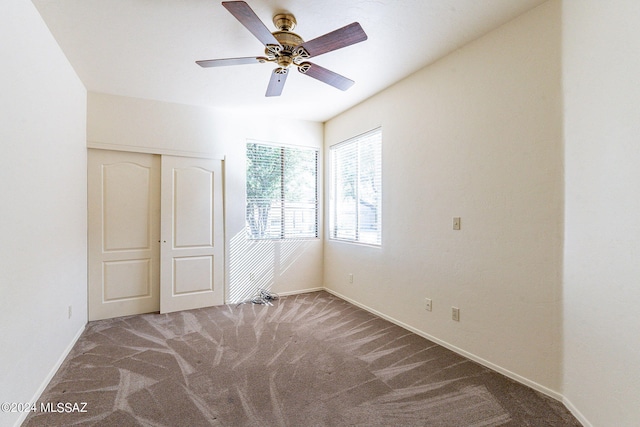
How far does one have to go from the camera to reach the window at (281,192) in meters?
4.41

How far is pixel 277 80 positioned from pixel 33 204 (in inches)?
78.6

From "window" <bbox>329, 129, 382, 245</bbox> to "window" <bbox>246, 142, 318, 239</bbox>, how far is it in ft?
1.22

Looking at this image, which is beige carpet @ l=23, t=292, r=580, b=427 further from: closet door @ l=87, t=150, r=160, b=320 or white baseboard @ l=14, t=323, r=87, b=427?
closet door @ l=87, t=150, r=160, b=320

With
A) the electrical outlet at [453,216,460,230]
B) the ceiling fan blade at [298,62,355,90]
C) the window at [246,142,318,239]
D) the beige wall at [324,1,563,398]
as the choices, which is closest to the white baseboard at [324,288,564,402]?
the beige wall at [324,1,563,398]

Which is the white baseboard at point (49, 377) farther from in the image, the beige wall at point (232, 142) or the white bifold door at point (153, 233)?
the beige wall at point (232, 142)

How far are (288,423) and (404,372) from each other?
1.03 metres

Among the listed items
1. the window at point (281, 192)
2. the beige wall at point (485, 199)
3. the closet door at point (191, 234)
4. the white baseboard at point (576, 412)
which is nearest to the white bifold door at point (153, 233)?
the closet door at point (191, 234)

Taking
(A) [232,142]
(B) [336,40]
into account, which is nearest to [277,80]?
(B) [336,40]

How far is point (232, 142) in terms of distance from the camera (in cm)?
422

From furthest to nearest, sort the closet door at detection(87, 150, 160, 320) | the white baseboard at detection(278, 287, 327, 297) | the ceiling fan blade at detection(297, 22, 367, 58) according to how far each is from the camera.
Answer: the white baseboard at detection(278, 287, 327, 297), the closet door at detection(87, 150, 160, 320), the ceiling fan blade at detection(297, 22, 367, 58)

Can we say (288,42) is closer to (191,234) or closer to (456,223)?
(456,223)

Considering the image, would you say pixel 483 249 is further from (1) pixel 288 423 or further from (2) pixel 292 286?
(2) pixel 292 286

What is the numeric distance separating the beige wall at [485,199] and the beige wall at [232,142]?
1.56 meters

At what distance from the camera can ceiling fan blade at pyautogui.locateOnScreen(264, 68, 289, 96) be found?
2.42 meters
